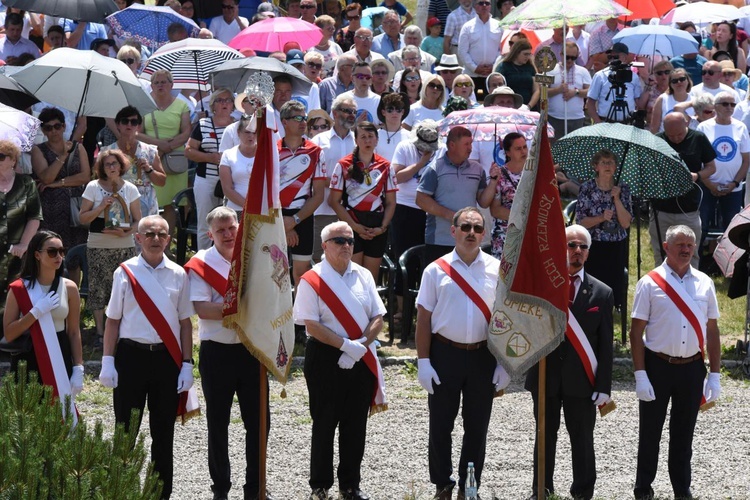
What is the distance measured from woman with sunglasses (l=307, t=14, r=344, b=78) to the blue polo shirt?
5.05m

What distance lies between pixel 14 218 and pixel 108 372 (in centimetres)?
372

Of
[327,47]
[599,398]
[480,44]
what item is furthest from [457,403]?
[480,44]

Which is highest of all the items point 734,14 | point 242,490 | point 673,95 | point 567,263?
point 734,14

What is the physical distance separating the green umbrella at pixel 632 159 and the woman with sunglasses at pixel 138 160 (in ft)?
13.0

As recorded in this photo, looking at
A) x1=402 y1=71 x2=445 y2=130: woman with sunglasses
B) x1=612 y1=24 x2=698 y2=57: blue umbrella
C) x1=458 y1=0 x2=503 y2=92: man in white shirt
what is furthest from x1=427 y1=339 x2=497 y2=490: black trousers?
x1=458 y1=0 x2=503 y2=92: man in white shirt

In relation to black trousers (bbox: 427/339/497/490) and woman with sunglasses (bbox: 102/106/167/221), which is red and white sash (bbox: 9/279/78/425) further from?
woman with sunglasses (bbox: 102/106/167/221)

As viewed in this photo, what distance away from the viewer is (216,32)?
1972 cm

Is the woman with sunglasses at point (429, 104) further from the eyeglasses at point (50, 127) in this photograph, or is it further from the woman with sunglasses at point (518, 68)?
the eyeglasses at point (50, 127)

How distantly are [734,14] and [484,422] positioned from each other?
1104 centimetres

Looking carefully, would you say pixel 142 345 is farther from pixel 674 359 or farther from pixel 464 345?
pixel 674 359

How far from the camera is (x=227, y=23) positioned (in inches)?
778

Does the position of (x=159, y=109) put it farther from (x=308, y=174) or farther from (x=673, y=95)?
(x=673, y=95)

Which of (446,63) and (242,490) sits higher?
(446,63)

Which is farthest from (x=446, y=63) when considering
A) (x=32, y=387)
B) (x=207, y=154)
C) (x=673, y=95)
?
(x=32, y=387)
